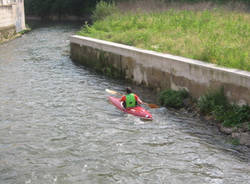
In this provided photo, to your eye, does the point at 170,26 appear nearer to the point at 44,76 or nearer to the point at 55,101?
the point at 44,76

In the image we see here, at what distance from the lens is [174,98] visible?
40.5ft

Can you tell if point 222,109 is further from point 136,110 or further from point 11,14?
point 11,14

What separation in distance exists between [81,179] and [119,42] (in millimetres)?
11666

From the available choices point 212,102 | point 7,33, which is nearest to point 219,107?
point 212,102

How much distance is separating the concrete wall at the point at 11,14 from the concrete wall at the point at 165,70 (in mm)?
14366

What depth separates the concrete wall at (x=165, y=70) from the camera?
1050cm

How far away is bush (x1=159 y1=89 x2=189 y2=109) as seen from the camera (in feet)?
40.1

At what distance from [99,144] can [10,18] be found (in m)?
27.5

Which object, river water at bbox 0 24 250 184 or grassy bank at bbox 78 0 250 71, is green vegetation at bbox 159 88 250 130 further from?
grassy bank at bbox 78 0 250 71

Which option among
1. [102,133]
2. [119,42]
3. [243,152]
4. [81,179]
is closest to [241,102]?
[243,152]

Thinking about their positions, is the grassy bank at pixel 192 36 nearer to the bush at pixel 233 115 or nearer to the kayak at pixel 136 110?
the bush at pixel 233 115

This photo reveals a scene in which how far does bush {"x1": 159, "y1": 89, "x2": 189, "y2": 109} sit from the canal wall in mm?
20675

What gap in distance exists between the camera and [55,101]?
1331cm

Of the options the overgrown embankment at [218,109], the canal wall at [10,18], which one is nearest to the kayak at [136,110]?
the overgrown embankment at [218,109]
